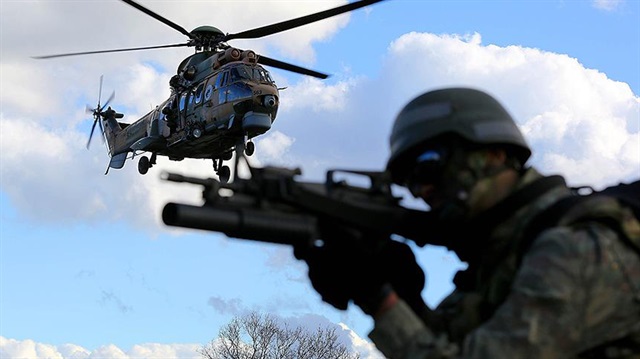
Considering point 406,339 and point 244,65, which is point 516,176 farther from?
point 244,65

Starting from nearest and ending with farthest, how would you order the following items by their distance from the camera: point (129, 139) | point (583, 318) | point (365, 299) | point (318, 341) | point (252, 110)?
point (583, 318) < point (365, 299) < point (252, 110) < point (129, 139) < point (318, 341)

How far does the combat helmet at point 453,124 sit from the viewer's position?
4.50 metres

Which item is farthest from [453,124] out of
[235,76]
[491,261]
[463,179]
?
[235,76]

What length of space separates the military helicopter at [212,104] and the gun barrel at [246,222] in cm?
2416

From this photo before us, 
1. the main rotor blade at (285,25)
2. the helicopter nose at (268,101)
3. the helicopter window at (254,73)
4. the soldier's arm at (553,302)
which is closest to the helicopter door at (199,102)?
the helicopter window at (254,73)

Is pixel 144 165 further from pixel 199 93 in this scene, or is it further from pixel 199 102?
pixel 199 102

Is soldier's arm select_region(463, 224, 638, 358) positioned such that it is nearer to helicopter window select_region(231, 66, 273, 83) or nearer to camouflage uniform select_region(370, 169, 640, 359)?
camouflage uniform select_region(370, 169, 640, 359)

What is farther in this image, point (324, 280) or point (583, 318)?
point (324, 280)

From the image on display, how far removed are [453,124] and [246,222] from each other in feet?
3.48

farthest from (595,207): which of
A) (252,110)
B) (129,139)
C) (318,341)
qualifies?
(318,341)

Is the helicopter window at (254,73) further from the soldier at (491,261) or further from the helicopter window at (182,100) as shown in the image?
the soldier at (491,261)

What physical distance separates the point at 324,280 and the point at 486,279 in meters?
0.74

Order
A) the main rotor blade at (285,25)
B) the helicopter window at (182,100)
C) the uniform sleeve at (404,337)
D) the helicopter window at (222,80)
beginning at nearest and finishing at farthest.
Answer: the uniform sleeve at (404,337), the main rotor blade at (285,25), the helicopter window at (222,80), the helicopter window at (182,100)

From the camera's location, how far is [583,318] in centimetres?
390
